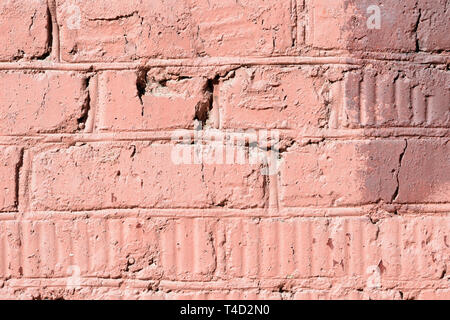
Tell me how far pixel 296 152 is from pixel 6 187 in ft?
3.55

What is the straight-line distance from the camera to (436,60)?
174 cm

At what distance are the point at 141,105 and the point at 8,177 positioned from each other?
0.56 m

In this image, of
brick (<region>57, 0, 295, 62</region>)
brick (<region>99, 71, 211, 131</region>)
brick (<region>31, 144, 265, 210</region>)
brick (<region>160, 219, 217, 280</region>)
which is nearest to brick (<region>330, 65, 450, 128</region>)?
brick (<region>57, 0, 295, 62</region>)

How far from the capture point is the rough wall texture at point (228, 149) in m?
1.72

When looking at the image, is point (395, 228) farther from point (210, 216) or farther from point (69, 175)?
point (69, 175)

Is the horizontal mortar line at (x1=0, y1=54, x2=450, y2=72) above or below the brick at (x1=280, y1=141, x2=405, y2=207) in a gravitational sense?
above

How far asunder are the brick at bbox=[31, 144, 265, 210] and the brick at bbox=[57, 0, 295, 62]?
0.36 m

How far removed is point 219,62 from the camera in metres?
1.74

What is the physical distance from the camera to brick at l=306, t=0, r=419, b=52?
172cm

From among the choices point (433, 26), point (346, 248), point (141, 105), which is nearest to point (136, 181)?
point (141, 105)

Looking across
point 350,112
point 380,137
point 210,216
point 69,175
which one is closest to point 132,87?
point 69,175

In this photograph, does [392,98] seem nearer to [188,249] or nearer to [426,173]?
[426,173]

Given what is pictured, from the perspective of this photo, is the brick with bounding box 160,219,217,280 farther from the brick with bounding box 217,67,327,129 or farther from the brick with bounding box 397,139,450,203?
the brick with bounding box 397,139,450,203

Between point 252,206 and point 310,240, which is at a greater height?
point 252,206
